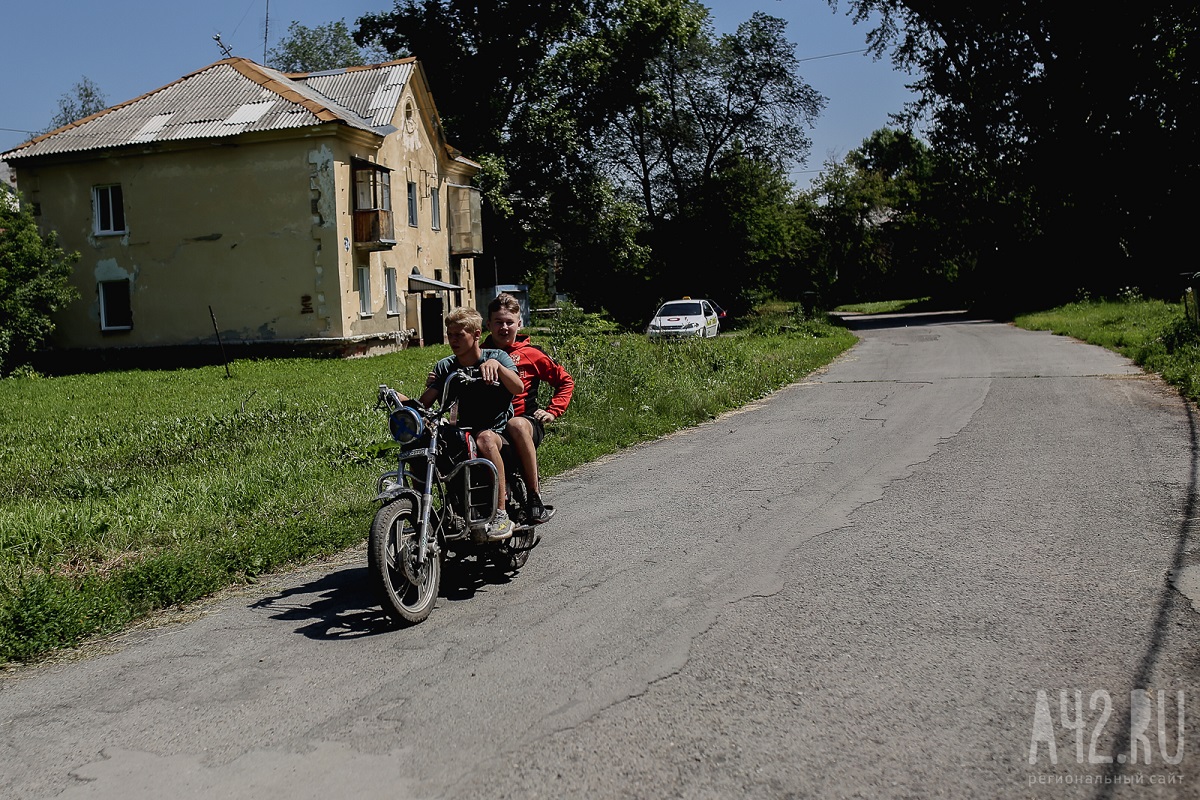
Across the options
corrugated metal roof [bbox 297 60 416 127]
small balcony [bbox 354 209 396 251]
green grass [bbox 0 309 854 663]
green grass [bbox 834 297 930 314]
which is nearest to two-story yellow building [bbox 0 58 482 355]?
small balcony [bbox 354 209 396 251]

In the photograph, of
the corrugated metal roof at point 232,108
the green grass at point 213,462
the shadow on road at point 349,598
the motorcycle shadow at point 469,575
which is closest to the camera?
the shadow on road at point 349,598

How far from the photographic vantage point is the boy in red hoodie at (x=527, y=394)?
6.23m

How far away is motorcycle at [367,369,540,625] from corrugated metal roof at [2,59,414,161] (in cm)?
2485

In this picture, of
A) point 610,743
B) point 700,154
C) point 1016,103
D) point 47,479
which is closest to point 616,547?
point 610,743

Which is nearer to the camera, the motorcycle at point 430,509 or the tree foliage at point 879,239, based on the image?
the motorcycle at point 430,509

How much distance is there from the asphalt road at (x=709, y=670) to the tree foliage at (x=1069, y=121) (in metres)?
34.9

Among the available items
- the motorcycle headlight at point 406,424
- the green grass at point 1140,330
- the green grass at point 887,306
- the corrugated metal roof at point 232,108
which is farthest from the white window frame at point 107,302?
the green grass at point 887,306

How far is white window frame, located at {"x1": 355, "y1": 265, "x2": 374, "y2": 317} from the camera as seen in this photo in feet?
104

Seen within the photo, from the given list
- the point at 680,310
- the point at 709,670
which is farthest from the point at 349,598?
the point at 680,310

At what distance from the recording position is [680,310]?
118 ft

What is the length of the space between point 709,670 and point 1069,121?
133ft

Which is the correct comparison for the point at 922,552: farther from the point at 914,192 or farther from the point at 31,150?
the point at 914,192

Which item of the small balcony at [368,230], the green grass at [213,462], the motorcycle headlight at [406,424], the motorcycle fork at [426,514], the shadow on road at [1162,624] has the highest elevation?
the small balcony at [368,230]

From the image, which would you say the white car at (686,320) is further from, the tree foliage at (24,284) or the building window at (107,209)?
the tree foliage at (24,284)
